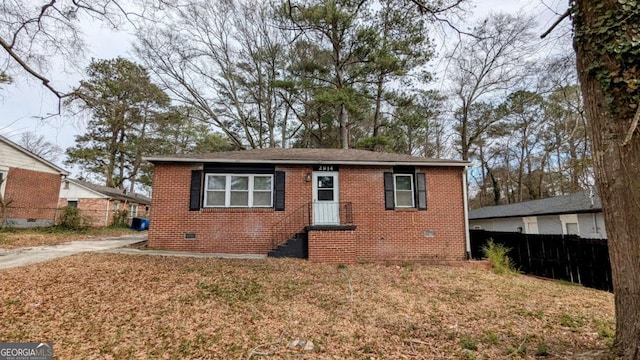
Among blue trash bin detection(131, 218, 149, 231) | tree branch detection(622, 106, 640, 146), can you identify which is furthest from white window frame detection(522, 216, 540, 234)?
blue trash bin detection(131, 218, 149, 231)

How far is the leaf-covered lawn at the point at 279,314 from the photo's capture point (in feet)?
11.1

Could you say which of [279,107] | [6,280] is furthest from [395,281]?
[279,107]

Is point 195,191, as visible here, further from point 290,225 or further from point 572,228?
point 572,228

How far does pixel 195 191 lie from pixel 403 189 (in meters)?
6.69

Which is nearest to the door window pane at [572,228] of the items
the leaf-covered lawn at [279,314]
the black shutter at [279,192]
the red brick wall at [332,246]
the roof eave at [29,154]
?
the leaf-covered lawn at [279,314]

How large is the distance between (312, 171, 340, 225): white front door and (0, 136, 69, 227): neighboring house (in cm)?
1560

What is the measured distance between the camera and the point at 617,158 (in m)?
2.49

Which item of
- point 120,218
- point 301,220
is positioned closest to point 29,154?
point 120,218

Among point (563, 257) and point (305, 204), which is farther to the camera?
point (305, 204)

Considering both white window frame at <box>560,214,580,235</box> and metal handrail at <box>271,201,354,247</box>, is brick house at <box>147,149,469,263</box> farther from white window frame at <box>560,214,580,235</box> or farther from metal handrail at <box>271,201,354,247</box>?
white window frame at <box>560,214,580,235</box>

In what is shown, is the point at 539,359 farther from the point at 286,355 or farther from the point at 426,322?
the point at 286,355

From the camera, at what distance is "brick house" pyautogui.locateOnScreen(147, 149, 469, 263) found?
9250 mm

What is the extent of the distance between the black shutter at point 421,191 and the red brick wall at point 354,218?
0.15 m

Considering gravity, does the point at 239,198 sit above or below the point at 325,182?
below
